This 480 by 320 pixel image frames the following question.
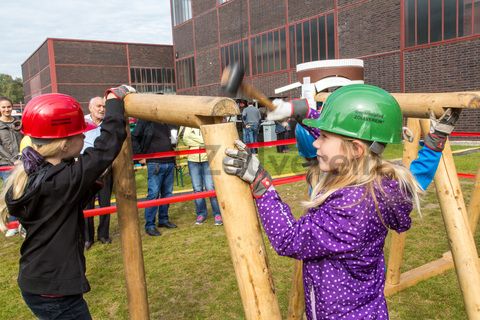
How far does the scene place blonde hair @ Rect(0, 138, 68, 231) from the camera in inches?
70.6

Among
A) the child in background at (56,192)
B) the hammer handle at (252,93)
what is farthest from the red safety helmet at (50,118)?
the hammer handle at (252,93)

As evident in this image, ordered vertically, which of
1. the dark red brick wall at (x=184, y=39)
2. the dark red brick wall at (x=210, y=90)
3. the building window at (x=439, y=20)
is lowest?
the dark red brick wall at (x=210, y=90)

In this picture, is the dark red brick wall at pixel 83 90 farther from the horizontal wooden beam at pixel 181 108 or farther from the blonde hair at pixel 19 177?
the horizontal wooden beam at pixel 181 108

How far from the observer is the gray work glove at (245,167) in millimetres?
1405

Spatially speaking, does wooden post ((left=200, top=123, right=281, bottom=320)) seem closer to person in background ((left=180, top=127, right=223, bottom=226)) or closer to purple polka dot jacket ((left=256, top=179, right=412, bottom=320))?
purple polka dot jacket ((left=256, top=179, right=412, bottom=320))

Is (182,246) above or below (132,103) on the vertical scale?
below

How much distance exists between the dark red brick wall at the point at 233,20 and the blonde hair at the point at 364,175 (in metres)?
26.6

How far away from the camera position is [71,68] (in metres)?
45.8

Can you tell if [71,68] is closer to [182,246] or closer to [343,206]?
[182,246]

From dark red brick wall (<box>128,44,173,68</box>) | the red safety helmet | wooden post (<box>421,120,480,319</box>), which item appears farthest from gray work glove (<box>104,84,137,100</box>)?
dark red brick wall (<box>128,44,173,68</box>)

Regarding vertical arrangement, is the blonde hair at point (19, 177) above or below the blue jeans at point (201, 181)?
above

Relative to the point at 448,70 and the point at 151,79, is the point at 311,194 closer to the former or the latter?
the point at 448,70

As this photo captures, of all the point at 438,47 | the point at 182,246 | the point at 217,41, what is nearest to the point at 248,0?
the point at 217,41

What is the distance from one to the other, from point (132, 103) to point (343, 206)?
1120 millimetres
